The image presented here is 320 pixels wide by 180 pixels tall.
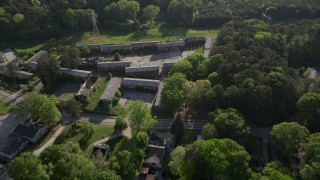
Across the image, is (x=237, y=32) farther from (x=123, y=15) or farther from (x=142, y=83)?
(x=123, y=15)


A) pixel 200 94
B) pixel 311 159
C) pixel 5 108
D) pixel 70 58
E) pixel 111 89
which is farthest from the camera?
pixel 70 58

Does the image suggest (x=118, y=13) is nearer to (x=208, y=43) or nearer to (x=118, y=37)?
(x=118, y=37)

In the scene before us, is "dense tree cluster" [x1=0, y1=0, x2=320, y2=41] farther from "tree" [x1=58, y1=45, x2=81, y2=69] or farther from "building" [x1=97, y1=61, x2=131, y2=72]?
"building" [x1=97, y1=61, x2=131, y2=72]

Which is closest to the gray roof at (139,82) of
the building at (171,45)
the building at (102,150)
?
the building at (171,45)

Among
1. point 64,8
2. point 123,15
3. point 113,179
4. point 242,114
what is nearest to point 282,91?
point 242,114

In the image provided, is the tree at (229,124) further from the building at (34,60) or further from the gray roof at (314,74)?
the building at (34,60)

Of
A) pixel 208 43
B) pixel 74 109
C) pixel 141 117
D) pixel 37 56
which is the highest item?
pixel 208 43

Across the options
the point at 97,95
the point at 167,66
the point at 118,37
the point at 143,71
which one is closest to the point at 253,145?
the point at 167,66
